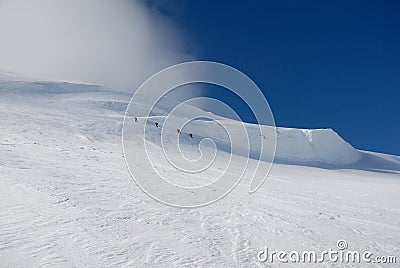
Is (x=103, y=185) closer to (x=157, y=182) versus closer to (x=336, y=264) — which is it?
(x=157, y=182)

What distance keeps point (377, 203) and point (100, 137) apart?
1495cm

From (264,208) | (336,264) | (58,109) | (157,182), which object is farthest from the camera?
(58,109)

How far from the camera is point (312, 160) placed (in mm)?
33375

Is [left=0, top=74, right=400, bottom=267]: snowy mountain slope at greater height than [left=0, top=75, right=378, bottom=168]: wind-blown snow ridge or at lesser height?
lesser

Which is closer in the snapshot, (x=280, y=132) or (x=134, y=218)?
(x=134, y=218)

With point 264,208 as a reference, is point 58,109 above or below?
above

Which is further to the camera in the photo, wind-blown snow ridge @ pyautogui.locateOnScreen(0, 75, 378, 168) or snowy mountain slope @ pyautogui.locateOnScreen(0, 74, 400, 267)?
wind-blown snow ridge @ pyautogui.locateOnScreen(0, 75, 378, 168)

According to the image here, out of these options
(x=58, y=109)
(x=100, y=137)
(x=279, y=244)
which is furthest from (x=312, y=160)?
(x=279, y=244)

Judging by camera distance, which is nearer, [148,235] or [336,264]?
[336,264]

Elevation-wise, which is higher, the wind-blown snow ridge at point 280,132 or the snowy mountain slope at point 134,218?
the wind-blown snow ridge at point 280,132

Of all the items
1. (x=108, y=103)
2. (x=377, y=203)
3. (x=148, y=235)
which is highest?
(x=108, y=103)

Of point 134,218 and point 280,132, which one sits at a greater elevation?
point 280,132

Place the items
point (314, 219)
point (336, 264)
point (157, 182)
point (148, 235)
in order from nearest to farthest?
point (336, 264) → point (148, 235) → point (314, 219) → point (157, 182)

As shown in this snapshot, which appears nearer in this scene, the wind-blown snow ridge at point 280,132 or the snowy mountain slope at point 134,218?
the snowy mountain slope at point 134,218
